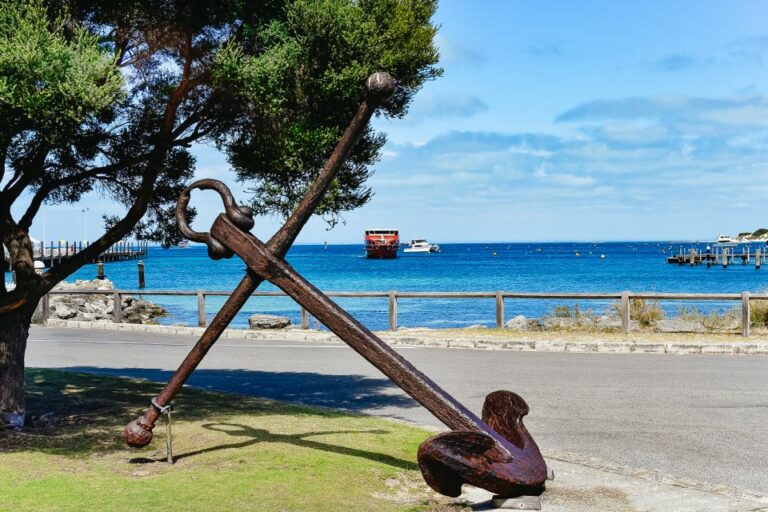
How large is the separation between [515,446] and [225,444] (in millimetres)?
3127

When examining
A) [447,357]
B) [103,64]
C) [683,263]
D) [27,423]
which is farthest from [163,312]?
[683,263]

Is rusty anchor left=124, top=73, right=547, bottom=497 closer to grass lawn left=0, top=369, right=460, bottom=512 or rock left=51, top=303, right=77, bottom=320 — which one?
grass lawn left=0, top=369, right=460, bottom=512

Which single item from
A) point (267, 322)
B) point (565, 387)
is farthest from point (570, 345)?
point (267, 322)

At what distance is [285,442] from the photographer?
25.3 ft

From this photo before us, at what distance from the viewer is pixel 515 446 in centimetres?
557

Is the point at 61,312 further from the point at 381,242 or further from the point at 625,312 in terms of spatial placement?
the point at 381,242

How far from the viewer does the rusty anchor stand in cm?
509

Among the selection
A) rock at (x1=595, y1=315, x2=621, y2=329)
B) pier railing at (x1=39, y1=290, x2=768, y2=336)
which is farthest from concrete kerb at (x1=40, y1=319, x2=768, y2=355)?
rock at (x1=595, y1=315, x2=621, y2=329)

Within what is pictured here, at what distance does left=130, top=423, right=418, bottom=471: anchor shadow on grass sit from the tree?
2.19 meters

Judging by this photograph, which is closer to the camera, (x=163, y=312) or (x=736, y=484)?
(x=736, y=484)

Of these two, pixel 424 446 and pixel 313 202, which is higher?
pixel 313 202

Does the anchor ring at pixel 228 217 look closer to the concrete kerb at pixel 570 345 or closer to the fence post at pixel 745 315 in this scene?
the concrete kerb at pixel 570 345

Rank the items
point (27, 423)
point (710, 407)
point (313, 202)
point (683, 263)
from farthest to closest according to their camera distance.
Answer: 1. point (683, 263)
2. point (710, 407)
3. point (27, 423)
4. point (313, 202)

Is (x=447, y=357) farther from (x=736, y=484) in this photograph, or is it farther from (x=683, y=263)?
(x=683, y=263)
